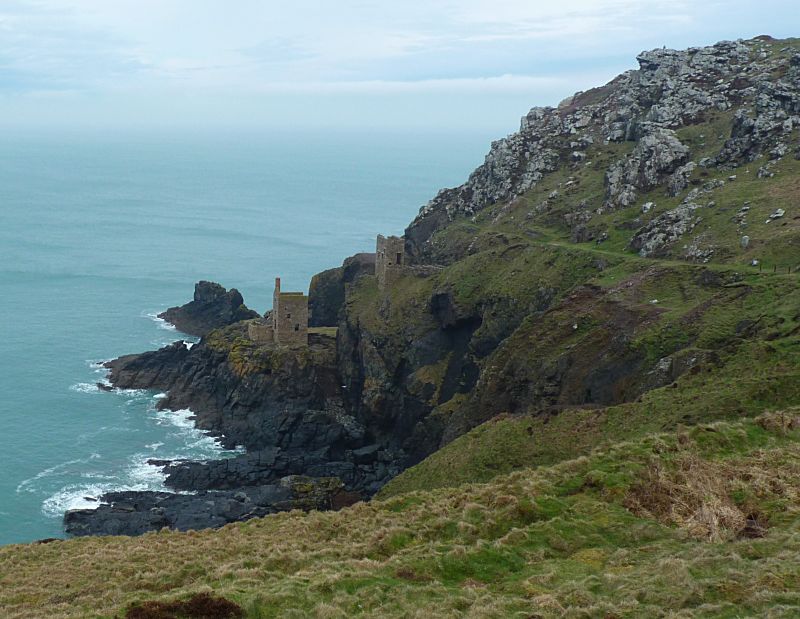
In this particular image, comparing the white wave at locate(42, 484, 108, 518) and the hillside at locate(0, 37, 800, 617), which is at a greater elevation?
the hillside at locate(0, 37, 800, 617)

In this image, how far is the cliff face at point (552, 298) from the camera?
202 feet

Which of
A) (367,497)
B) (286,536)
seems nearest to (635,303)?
(367,497)

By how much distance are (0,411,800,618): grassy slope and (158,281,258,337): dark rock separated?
81.9 m

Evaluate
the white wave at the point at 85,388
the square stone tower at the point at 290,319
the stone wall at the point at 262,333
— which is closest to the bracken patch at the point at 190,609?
the square stone tower at the point at 290,319

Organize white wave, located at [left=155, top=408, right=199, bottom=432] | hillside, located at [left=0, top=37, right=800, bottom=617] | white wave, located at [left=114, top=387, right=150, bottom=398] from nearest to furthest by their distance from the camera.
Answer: hillside, located at [left=0, top=37, right=800, bottom=617], white wave, located at [left=155, top=408, right=199, bottom=432], white wave, located at [left=114, top=387, right=150, bottom=398]

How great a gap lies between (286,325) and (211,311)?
34790mm

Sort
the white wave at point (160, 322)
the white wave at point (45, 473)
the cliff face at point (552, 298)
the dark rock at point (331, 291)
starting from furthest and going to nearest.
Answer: the white wave at point (160, 322)
the dark rock at point (331, 291)
the white wave at point (45, 473)
the cliff face at point (552, 298)

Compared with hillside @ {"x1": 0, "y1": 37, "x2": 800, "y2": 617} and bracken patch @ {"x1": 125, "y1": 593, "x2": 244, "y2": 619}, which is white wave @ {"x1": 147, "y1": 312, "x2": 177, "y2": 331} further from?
bracken patch @ {"x1": 125, "y1": 593, "x2": 244, "y2": 619}

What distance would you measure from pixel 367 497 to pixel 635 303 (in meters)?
24.7

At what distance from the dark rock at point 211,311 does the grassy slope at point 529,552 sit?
81.9m

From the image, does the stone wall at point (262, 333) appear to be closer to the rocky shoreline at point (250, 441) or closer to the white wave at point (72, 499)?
the rocky shoreline at point (250, 441)

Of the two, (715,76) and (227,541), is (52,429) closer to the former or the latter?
(227,541)

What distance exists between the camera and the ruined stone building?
9212cm

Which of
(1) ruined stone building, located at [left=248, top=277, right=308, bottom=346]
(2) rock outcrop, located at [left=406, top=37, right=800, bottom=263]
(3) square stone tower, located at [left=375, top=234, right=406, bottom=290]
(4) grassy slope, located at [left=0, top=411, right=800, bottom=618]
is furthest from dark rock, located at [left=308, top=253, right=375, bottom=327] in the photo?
(4) grassy slope, located at [left=0, top=411, right=800, bottom=618]
